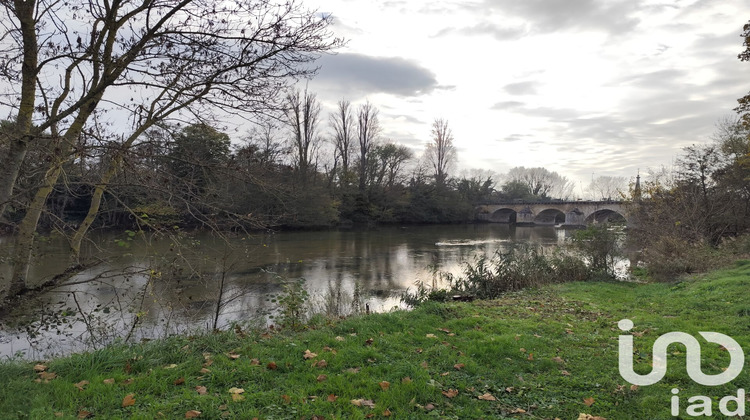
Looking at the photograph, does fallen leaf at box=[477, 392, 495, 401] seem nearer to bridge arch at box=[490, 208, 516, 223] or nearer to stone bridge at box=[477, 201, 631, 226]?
stone bridge at box=[477, 201, 631, 226]

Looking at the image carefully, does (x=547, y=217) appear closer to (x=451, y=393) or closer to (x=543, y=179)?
(x=543, y=179)

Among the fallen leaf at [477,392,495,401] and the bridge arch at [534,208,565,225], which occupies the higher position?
the bridge arch at [534,208,565,225]

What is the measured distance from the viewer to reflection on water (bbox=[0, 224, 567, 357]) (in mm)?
6469

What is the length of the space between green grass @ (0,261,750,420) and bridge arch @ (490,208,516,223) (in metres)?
60.7

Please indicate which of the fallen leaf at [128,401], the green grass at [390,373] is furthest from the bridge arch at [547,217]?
the fallen leaf at [128,401]

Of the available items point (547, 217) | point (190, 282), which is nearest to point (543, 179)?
point (547, 217)

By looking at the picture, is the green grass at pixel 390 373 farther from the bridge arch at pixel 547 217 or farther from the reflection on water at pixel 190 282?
the bridge arch at pixel 547 217

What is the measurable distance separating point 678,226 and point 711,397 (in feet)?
48.8

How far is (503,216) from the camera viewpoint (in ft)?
222

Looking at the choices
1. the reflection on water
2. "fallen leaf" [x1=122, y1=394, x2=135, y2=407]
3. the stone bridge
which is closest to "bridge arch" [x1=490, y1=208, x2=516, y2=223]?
the stone bridge

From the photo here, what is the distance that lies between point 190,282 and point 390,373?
931cm

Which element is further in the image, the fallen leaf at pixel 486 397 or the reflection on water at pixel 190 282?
the reflection on water at pixel 190 282

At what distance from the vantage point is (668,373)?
13.9 ft

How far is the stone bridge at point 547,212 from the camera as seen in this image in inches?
2116
